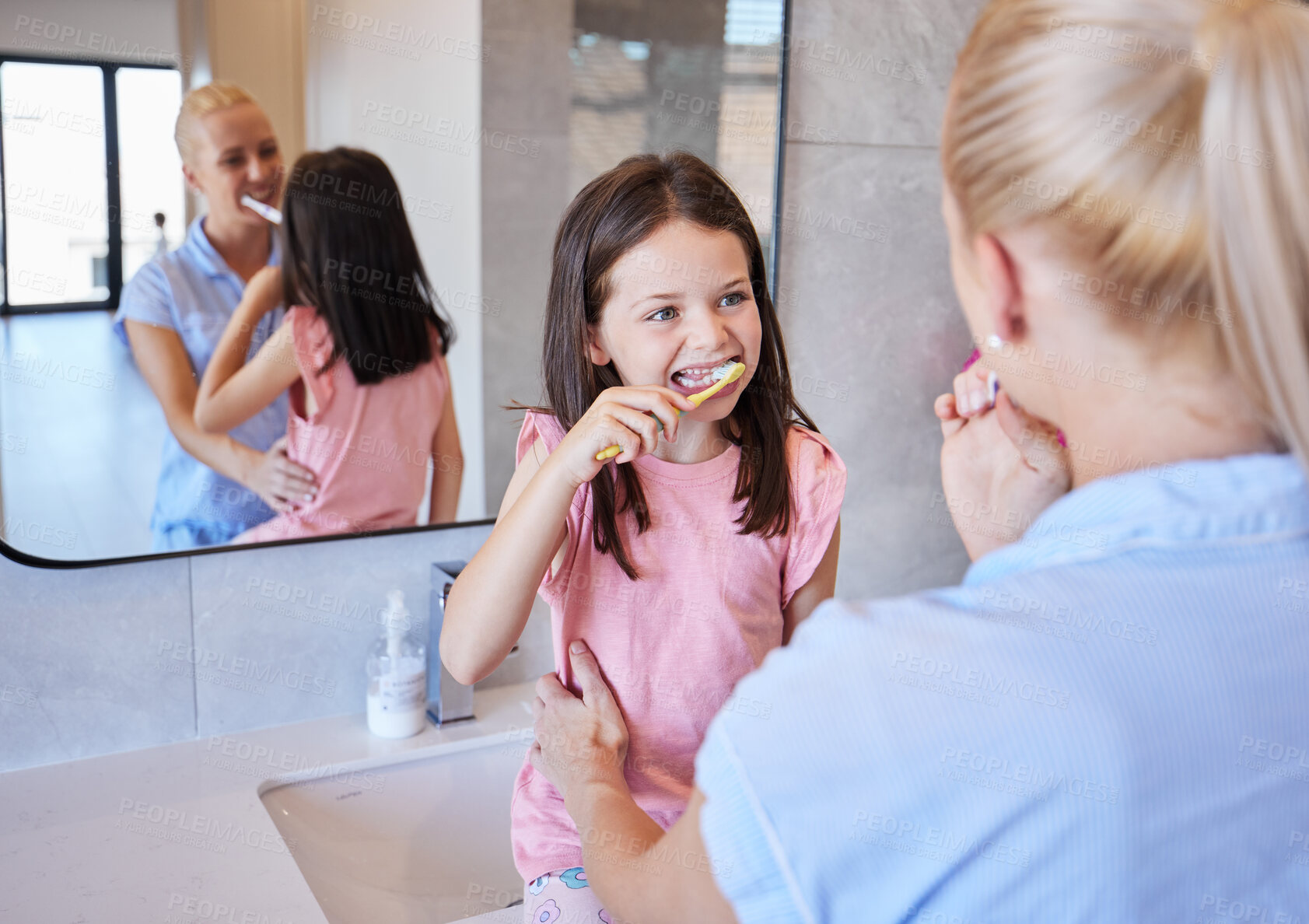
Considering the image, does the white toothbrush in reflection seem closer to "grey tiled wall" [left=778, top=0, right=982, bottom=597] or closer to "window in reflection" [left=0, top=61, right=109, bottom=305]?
"window in reflection" [left=0, top=61, right=109, bottom=305]

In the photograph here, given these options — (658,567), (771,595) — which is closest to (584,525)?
(658,567)

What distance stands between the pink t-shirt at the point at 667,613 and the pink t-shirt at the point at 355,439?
191mm

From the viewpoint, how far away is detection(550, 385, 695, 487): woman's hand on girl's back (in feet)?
2.54

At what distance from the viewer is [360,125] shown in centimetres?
103

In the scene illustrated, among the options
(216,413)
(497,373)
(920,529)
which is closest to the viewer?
(216,413)

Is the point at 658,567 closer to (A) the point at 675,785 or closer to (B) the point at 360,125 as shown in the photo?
(A) the point at 675,785

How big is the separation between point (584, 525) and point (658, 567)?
8 centimetres

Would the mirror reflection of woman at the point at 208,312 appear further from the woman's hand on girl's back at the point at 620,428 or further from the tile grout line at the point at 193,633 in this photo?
the woman's hand on girl's back at the point at 620,428

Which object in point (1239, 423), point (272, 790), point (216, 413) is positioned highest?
point (1239, 423)

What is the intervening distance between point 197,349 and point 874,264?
0.83m

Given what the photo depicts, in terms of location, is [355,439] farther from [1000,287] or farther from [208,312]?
[1000,287]

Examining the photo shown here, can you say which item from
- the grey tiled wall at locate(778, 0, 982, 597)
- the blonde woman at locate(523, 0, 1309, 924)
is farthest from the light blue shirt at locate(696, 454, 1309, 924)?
the grey tiled wall at locate(778, 0, 982, 597)

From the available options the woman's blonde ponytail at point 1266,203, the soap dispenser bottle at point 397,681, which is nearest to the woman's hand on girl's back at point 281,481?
the soap dispenser bottle at point 397,681

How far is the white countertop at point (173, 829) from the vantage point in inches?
33.8
